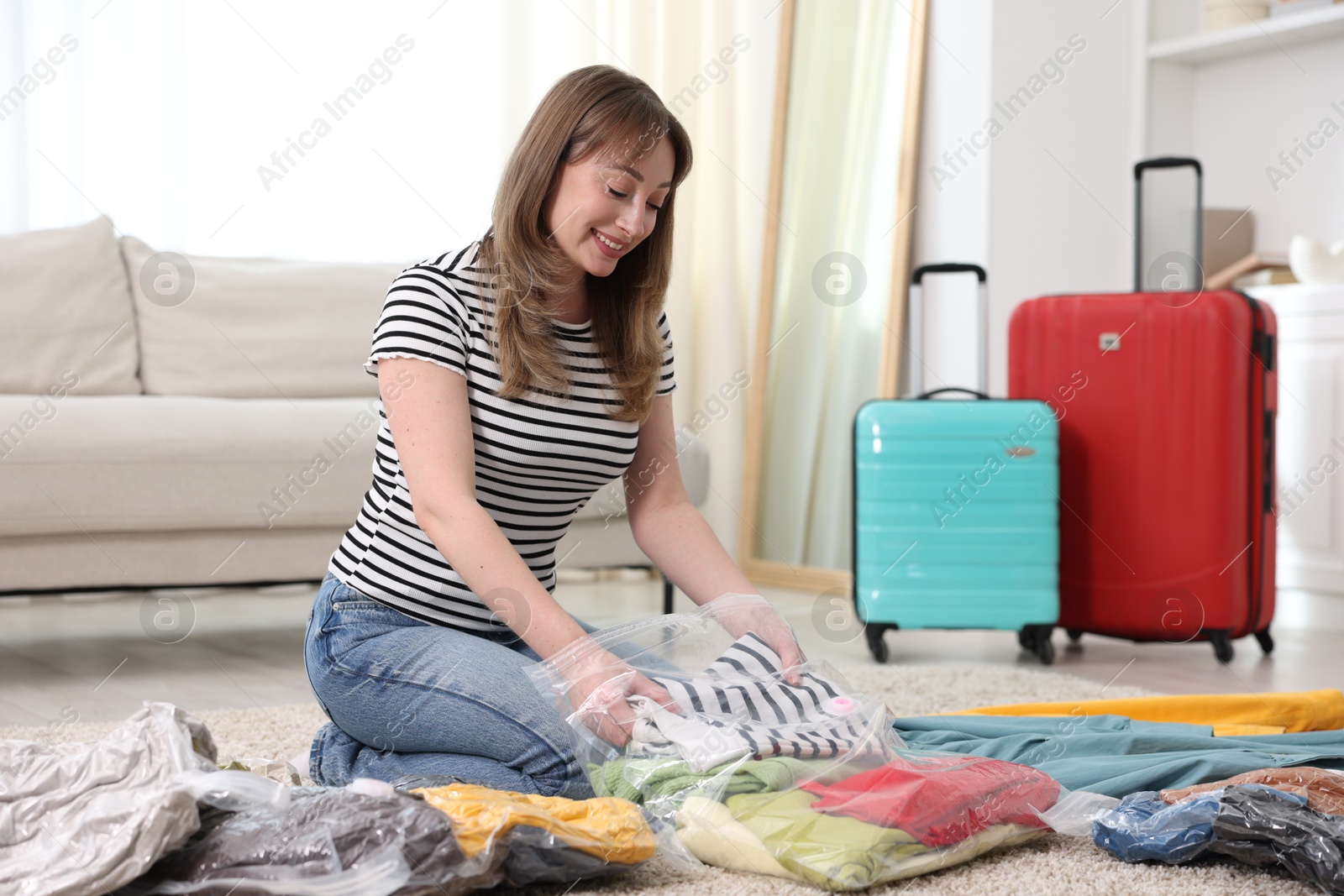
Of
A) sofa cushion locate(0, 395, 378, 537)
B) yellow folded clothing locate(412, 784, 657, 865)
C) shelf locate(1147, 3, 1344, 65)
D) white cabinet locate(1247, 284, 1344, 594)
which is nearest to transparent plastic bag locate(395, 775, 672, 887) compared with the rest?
yellow folded clothing locate(412, 784, 657, 865)

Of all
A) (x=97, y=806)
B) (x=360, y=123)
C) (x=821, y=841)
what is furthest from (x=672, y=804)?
(x=360, y=123)

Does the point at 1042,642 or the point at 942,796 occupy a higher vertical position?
the point at 942,796

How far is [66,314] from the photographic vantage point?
100 inches

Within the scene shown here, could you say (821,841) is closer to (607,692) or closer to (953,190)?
(607,692)

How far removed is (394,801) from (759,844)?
306 mm

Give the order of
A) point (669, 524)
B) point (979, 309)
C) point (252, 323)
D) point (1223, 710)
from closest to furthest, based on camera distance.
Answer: point (669, 524) < point (1223, 710) < point (979, 309) < point (252, 323)

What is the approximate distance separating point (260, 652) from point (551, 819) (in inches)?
60.3

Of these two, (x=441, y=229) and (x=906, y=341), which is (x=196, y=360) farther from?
(x=906, y=341)

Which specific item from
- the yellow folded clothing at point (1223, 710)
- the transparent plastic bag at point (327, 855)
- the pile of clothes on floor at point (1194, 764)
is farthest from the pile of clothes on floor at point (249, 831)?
the yellow folded clothing at point (1223, 710)

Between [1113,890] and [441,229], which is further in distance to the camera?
[441,229]

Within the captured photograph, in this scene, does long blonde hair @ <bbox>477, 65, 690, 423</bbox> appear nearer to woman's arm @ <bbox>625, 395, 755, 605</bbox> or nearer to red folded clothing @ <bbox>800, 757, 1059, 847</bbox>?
woman's arm @ <bbox>625, 395, 755, 605</bbox>

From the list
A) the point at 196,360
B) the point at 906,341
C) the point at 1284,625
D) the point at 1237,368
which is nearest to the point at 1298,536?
the point at 1284,625

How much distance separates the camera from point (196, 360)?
267 cm

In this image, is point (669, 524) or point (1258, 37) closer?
point (669, 524)
